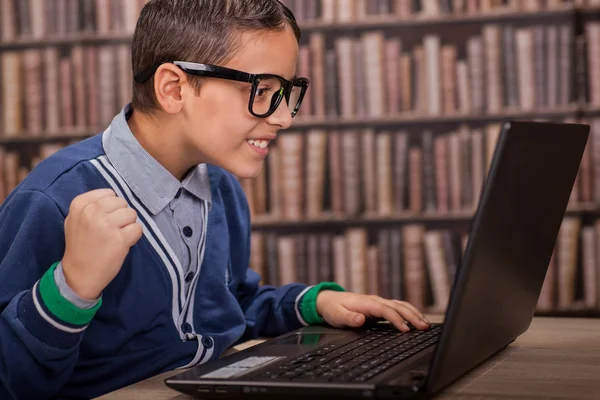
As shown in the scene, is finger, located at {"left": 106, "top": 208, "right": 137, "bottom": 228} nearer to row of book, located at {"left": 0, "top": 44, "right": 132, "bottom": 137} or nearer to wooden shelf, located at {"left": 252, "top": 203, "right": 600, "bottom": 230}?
wooden shelf, located at {"left": 252, "top": 203, "right": 600, "bottom": 230}

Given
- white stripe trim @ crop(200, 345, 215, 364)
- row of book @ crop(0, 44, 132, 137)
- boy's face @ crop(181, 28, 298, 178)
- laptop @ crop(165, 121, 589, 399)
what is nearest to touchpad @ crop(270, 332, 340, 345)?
laptop @ crop(165, 121, 589, 399)

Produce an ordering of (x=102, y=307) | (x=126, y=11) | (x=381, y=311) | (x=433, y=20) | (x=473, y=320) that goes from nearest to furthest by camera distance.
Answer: (x=473, y=320)
(x=102, y=307)
(x=381, y=311)
(x=433, y=20)
(x=126, y=11)

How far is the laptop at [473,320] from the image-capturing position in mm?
716

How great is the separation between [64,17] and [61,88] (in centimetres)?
29

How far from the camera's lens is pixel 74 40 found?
336 cm

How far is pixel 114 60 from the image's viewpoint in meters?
3.33

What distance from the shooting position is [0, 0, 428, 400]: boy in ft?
3.17

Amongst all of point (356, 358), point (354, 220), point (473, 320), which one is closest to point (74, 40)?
point (354, 220)

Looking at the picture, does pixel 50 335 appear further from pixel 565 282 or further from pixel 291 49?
pixel 565 282

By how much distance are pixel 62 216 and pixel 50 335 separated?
0.19m

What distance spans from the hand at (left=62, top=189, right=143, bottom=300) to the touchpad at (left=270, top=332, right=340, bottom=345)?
258 millimetres

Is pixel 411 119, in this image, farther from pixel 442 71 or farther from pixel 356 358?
pixel 356 358

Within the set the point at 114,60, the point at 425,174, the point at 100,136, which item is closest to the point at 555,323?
the point at 100,136

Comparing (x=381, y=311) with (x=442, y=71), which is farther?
(x=442, y=71)
